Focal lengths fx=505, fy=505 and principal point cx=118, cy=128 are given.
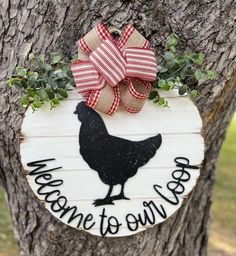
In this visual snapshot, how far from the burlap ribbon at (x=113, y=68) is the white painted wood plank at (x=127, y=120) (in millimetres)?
44

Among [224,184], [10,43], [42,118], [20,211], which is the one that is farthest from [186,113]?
[224,184]

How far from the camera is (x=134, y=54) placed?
1.47 meters

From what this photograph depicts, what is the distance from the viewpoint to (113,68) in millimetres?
1470

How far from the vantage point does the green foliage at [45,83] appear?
150cm

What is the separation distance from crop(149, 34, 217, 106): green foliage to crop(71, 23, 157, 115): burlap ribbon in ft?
0.15

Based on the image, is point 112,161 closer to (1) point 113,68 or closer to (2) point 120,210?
(2) point 120,210

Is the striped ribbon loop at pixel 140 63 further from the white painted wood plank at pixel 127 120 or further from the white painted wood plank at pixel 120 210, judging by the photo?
the white painted wood plank at pixel 120 210

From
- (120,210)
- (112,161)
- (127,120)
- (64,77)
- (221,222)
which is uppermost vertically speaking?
(64,77)

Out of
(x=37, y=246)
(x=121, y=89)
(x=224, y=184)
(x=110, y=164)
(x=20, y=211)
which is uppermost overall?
(x=121, y=89)

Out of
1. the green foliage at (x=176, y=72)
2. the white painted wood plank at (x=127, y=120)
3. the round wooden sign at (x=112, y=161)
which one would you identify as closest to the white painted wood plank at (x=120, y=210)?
the round wooden sign at (x=112, y=161)

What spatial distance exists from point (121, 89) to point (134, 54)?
12 centimetres

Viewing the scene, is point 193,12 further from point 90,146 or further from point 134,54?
point 90,146

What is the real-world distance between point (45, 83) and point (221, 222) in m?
3.13

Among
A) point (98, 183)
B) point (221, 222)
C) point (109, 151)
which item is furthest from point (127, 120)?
point (221, 222)
